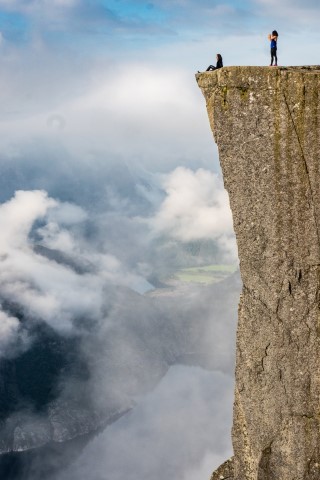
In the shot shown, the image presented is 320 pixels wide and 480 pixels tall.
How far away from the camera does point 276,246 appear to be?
15.7 m

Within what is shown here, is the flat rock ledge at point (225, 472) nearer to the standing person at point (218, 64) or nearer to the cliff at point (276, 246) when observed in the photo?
the cliff at point (276, 246)

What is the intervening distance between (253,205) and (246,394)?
5.52 meters

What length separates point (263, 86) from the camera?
15.1 m

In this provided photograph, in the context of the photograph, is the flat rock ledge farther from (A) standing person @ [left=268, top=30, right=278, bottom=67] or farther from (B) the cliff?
(A) standing person @ [left=268, top=30, right=278, bottom=67]

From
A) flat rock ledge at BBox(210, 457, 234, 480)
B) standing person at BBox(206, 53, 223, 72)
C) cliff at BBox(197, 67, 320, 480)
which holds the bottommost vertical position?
flat rock ledge at BBox(210, 457, 234, 480)

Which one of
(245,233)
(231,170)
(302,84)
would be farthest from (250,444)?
(302,84)

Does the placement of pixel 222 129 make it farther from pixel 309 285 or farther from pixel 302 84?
pixel 309 285

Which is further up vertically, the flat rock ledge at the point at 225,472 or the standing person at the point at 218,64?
the standing person at the point at 218,64

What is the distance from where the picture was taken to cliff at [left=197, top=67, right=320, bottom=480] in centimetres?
1506

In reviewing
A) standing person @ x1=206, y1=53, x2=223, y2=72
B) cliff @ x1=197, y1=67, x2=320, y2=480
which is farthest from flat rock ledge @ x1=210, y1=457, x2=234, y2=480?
standing person @ x1=206, y1=53, x2=223, y2=72

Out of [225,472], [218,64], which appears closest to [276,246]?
[218,64]

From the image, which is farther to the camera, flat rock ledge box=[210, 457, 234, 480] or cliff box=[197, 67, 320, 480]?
flat rock ledge box=[210, 457, 234, 480]

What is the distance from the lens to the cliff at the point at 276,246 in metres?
15.1

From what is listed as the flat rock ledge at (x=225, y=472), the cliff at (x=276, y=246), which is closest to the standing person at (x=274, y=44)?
the cliff at (x=276, y=246)
